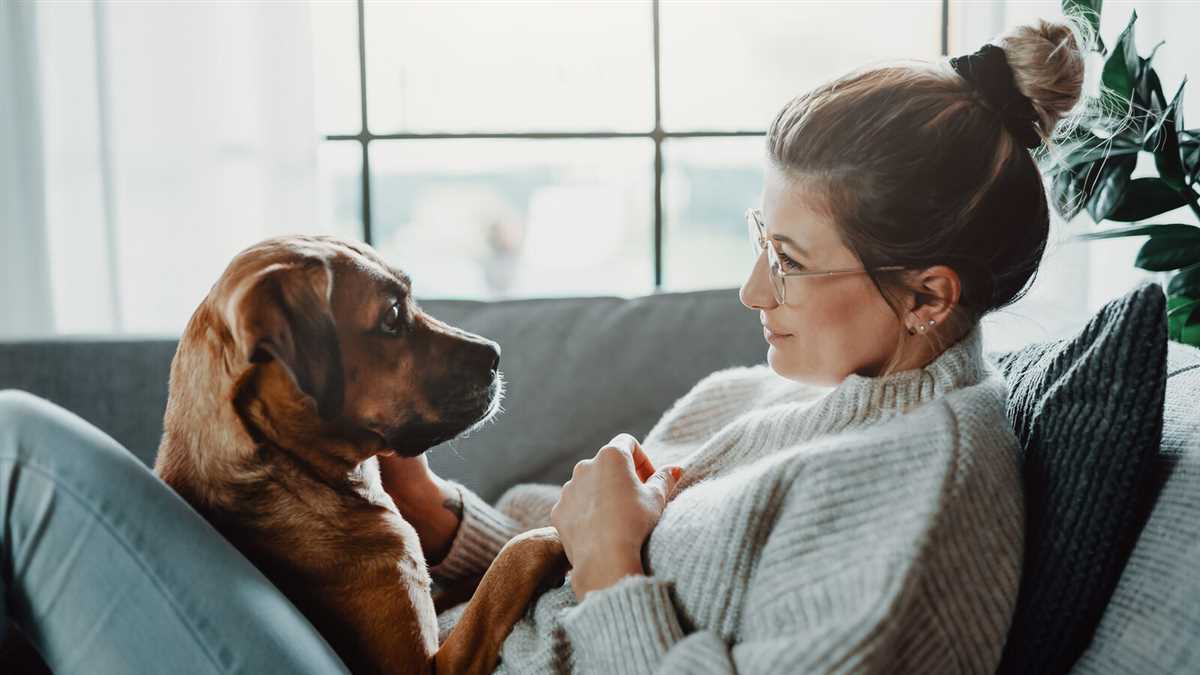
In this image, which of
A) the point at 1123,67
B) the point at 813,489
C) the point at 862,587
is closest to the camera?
the point at 862,587

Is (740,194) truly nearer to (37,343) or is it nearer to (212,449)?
(37,343)

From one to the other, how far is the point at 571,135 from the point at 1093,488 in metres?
2.03

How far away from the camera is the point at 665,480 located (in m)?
1.24

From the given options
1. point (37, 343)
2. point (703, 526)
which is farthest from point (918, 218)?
point (37, 343)

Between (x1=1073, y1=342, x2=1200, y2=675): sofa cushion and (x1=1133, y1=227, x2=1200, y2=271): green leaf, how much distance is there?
0.93 meters

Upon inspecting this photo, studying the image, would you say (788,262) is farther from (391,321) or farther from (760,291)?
(391,321)

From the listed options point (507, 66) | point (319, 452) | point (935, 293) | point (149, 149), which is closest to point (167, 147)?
point (149, 149)

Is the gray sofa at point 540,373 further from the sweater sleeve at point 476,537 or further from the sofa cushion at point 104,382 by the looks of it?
the sweater sleeve at point 476,537

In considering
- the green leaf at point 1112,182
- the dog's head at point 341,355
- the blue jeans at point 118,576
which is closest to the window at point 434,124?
the green leaf at point 1112,182

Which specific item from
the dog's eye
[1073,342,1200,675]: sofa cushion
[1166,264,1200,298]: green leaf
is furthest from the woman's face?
[1166,264,1200,298]: green leaf

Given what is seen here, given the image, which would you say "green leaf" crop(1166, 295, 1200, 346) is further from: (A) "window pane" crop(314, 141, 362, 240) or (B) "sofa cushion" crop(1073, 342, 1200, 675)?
(A) "window pane" crop(314, 141, 362, 240)

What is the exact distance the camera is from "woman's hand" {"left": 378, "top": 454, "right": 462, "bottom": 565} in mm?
1530

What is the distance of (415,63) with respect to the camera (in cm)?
285

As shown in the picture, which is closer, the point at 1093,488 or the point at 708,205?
the point at 1093,488
